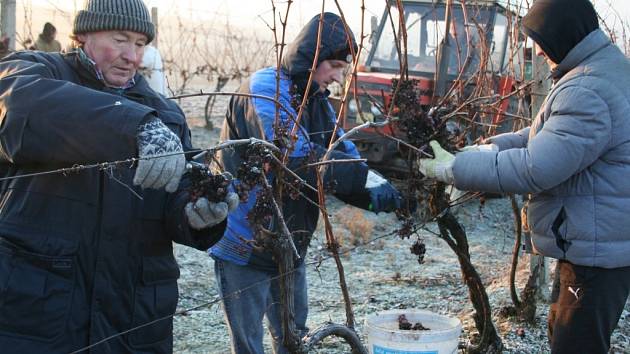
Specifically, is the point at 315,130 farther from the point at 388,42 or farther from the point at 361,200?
the point at 388,42

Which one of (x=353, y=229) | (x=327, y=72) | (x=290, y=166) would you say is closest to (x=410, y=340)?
(x=290, y=166)

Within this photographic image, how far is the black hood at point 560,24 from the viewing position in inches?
104

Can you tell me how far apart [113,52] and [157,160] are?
1.63 feet

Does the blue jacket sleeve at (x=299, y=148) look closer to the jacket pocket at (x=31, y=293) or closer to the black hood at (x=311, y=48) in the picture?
the black hood at (x=311, y=48)

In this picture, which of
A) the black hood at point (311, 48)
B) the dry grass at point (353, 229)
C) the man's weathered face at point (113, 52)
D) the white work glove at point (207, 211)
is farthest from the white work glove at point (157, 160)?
the dry grass at point (353, 229)

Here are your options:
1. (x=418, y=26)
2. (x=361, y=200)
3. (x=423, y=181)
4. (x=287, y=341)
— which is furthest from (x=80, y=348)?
(x=418, y=26)

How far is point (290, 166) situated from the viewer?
284cm

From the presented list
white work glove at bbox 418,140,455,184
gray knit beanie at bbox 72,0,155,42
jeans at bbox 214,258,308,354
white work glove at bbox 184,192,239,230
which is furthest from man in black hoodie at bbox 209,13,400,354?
gray knit beanie at bbox 72,0,155,42

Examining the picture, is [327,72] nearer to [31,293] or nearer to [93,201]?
[93,201]

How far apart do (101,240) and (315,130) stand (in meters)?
1.30

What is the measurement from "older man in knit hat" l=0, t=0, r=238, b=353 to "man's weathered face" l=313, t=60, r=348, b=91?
908mm

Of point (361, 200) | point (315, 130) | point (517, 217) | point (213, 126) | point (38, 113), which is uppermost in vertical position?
point (38, 113)

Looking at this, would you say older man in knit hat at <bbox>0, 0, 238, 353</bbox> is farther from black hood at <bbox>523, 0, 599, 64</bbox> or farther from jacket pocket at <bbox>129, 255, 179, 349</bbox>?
black hood at <bbox>523, 0, 599, 64</bbox>

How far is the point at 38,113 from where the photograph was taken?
1.93 metres
